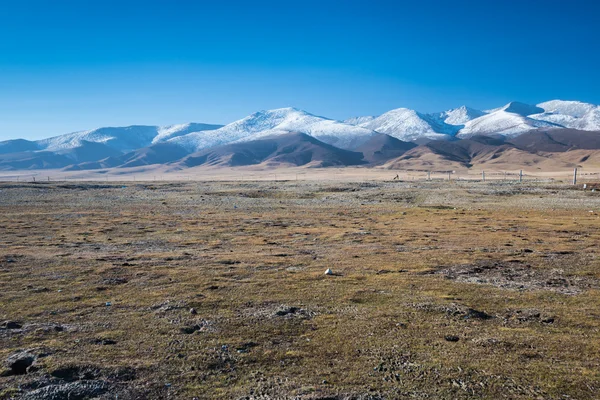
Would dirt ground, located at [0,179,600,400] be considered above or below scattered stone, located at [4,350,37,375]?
below

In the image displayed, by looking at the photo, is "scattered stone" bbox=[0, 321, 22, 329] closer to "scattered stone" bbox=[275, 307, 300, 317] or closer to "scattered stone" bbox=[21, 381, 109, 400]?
"scattered stone" bbox=[21, 381, 109, 400]

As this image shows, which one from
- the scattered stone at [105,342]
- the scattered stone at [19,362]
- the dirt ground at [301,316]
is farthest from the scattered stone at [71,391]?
the scattered stone at [105,342]

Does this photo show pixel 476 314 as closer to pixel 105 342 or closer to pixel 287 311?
pixel 287 311

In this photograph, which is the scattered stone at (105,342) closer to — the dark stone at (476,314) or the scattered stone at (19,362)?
the scattered stone at (19,362)

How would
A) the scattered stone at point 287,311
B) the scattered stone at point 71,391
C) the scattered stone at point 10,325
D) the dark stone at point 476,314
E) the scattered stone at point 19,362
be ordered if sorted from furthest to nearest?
the scattered stone at point 287,311 < the dark stone at point 476,314 < the scattered stone at point 10,325 < the scattered stone at point 19,362 < the scattered stone at point 71,391

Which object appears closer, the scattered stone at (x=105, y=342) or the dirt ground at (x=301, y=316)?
the dirt ground at (x=301, y=316)

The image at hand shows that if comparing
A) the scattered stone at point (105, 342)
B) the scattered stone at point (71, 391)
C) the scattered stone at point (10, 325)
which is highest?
the scattered stone at point (10, 325)

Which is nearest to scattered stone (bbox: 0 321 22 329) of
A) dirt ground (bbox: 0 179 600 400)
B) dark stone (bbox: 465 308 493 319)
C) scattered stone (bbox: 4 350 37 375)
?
dirt ground (bbox: 0 179 600 400)

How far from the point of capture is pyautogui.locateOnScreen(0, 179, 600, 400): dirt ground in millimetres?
7555

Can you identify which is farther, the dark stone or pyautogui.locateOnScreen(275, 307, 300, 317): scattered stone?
pyautogui.locateOnScreen(275, 307, 300, 317): scattered stone

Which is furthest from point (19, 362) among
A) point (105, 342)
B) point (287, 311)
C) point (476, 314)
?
point (476, 314)

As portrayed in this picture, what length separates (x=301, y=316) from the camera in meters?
10.7

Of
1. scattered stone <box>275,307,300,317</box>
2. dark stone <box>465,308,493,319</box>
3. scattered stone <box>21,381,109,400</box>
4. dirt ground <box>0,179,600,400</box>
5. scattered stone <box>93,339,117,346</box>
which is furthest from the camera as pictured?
scattered stone <box>275,307,300,317</box>

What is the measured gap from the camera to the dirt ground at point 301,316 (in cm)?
755
